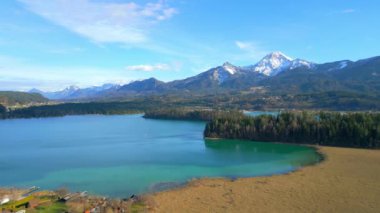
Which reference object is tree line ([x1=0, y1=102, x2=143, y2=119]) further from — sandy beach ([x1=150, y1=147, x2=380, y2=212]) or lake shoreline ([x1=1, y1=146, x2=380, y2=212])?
sandy beach ([x1=150, y1=147, x2=380, y2=212])

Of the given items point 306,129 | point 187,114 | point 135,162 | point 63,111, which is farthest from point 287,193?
point 63,111

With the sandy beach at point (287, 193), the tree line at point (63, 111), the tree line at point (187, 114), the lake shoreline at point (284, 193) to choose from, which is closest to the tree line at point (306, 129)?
the lake shoreline at point (284, 193)

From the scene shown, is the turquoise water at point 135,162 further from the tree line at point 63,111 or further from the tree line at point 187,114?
the tree line at point 63,111

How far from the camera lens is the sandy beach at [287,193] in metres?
29.2

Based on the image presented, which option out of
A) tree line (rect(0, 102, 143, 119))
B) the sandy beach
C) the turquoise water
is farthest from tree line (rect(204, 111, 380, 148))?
tree line (rect(0, 102, 143, 119))

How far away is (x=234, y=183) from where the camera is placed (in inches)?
1465

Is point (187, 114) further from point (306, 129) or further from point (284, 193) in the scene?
point (284, 193)

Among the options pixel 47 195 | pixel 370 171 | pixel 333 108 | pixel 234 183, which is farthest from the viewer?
pixel 333 108

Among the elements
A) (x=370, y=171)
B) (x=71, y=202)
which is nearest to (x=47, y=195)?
(x=71, y=202)

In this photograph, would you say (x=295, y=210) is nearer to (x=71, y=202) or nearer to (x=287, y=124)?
(x=71, y=202)

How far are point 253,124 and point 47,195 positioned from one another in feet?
154

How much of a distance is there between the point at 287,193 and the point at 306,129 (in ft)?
116

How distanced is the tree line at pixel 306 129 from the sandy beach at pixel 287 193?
17208mm

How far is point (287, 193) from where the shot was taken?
3297 centimetres
